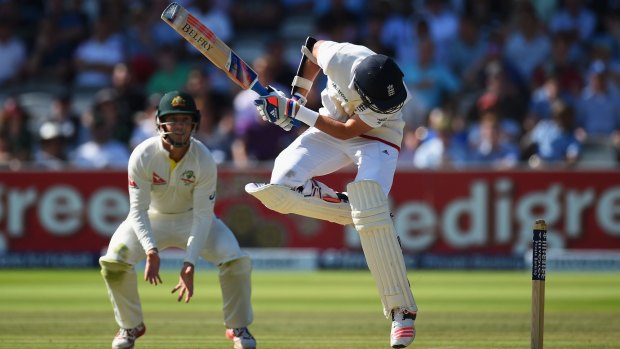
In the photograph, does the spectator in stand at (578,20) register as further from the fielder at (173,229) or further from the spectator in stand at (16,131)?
the fielder at (173,229)

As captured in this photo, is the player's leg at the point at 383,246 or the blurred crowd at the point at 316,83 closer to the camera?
the player's leg at the point at 383,246

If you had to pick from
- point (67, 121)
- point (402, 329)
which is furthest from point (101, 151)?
point (402, 329)

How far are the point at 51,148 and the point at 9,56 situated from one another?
98.0 inches

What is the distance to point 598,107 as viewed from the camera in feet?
42.1

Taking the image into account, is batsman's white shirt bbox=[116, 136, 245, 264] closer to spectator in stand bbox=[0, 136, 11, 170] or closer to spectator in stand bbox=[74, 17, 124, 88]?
spectator in stand bbox=[0, 136, 11, 170]

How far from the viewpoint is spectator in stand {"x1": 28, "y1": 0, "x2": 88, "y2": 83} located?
14.2m

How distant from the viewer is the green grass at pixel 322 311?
6.68 m

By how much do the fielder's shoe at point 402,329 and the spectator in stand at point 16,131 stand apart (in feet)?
23.9

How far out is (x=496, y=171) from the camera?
1163 centimetres

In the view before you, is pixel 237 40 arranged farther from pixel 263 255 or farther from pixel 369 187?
pixel 369 187

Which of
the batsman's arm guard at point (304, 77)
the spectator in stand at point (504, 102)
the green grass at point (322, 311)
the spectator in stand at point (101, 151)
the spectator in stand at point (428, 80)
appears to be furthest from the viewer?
the spectator in stand at point (428, 80)

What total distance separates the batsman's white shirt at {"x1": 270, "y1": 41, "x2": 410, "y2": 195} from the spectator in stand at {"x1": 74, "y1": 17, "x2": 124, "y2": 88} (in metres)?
7.78

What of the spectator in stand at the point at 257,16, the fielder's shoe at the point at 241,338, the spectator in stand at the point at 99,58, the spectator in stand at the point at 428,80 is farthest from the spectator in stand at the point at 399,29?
the fielder's shoe at the point at 241,338

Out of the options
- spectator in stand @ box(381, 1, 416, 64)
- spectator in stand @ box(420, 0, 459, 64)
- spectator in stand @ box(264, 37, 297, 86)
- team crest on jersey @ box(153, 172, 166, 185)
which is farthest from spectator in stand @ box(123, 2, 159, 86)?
team crest on jersey @ box(153, 172, 166, 185)
